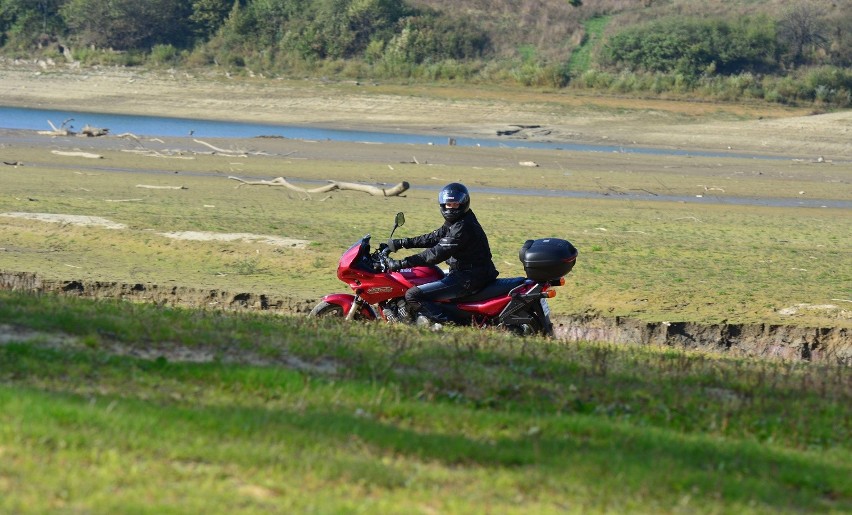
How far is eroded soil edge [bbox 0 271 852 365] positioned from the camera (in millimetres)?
12750

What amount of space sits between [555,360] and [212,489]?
11.9 ft

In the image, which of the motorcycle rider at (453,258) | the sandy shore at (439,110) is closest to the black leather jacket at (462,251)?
the motorcycle rider at (453,258)

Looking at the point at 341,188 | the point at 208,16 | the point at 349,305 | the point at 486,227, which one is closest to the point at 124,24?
the point at 208,16

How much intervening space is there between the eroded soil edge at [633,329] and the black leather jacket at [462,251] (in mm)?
2106

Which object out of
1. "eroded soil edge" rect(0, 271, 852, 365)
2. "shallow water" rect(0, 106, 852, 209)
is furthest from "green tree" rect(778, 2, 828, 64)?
"eroded soil edge" rect(0, 271, 852, 365)

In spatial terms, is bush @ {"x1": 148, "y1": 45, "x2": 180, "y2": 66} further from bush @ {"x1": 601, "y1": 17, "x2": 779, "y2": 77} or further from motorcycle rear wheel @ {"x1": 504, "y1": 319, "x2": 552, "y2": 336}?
motorcycle rear wheel @ {"x1": 504, "y1": 319, "x2": 552, "y2": 336}

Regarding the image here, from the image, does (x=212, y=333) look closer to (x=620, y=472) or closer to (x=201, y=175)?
(x=620, y=472)

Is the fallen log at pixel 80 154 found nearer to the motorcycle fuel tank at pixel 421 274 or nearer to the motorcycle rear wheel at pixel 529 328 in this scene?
the motorcycle fuel tank at pixel 421 274

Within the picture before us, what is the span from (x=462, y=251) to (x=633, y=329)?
363 centimetres

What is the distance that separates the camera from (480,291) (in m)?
10.6

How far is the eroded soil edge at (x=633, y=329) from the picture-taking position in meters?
12.8

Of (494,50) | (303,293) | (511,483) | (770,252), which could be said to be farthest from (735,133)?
(511,483)

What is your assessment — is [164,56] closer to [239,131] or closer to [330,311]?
[239,131]

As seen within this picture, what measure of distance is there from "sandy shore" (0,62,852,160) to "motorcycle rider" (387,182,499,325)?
32.4 metres
